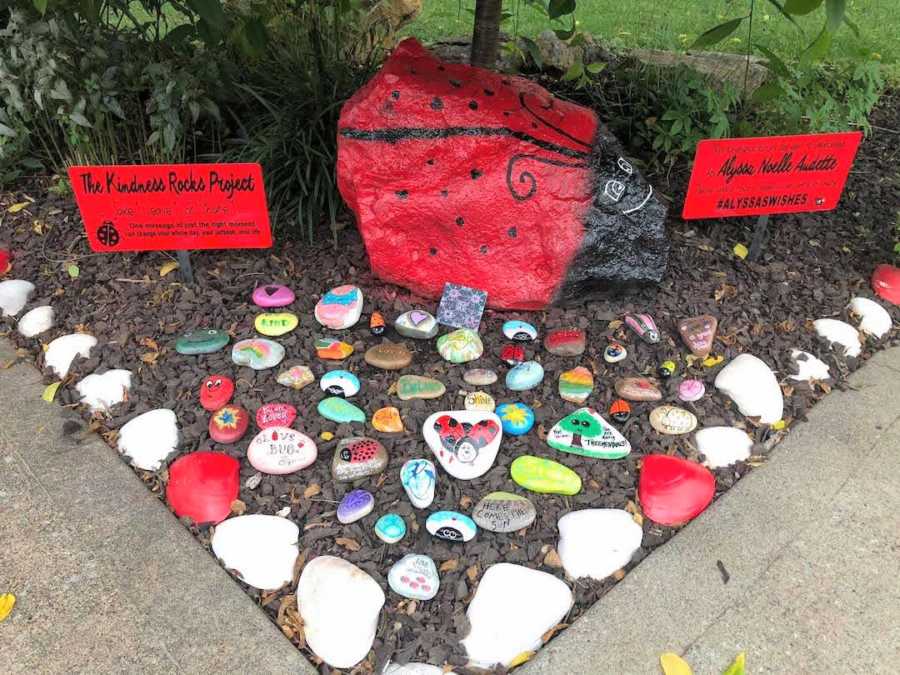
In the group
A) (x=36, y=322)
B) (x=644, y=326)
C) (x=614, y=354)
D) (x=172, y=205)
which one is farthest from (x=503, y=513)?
(x=36, y=322)

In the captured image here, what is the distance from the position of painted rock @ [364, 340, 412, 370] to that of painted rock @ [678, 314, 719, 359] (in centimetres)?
87

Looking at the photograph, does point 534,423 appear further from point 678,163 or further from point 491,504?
point 678,163

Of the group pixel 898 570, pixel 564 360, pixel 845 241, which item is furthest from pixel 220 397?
pixel 845 241

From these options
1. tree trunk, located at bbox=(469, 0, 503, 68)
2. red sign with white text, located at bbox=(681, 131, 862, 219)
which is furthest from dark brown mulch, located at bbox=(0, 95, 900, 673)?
tree trunk, located at bbox=(469, 0, 503, 68)

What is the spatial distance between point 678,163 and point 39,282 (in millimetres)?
2571

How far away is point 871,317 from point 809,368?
1.34 ft

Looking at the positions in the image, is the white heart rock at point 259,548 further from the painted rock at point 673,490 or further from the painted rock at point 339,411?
the painted rock at point 673,490

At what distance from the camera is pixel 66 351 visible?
212 cm

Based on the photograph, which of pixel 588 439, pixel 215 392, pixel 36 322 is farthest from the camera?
pixel 36 322

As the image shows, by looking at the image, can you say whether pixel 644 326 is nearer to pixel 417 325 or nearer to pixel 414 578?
pixel 417 325

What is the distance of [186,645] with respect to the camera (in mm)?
1435

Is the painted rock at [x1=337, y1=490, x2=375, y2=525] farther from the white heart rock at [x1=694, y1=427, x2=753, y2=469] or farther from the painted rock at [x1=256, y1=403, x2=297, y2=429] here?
the white heart rock at [x1=694, y1=427, x2=753, y2=469]

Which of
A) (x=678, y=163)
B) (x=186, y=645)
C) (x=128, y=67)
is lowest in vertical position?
(x=186, y=645)

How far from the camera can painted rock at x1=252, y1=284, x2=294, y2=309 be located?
2232mm
